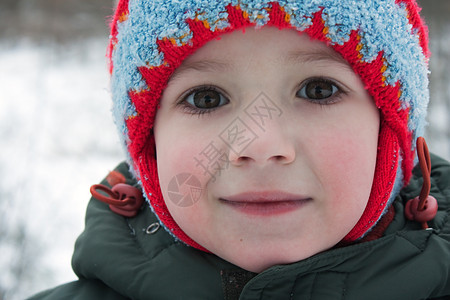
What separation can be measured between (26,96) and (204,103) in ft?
12.8

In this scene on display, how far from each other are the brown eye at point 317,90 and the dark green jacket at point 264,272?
0.95 feet

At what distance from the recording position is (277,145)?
0.73m

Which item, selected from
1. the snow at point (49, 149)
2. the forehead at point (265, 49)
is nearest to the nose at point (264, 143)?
the forehead at point (265, 49)

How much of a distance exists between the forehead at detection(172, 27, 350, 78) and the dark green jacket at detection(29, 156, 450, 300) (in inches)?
14.3

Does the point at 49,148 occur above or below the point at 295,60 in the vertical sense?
above

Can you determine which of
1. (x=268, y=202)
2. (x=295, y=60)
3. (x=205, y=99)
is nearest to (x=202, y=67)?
(x=205, y=99)

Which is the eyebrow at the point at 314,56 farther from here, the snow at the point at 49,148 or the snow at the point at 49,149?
the snow at the point at 49,148

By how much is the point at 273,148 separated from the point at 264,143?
0.06ft

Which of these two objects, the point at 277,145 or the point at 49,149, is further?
the point at 49,149

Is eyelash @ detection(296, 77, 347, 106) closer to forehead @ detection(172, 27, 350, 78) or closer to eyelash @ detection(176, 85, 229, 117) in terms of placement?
forehead @ detection(172, 27, 350, 78)

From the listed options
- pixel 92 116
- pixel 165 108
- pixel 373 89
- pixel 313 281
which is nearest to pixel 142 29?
pixel 165 108

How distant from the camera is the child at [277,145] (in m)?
0.76

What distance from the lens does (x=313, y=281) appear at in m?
0.84

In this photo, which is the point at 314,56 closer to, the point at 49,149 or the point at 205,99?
the point at 205,99
